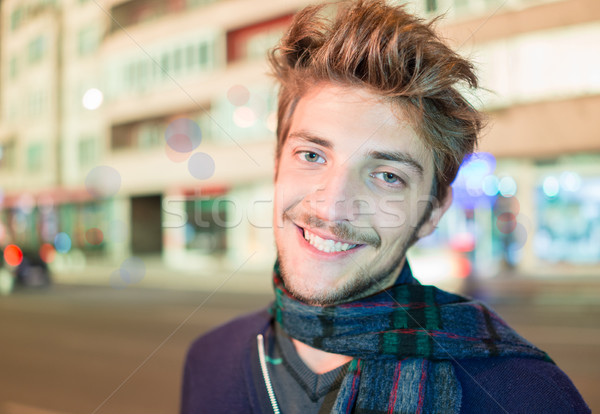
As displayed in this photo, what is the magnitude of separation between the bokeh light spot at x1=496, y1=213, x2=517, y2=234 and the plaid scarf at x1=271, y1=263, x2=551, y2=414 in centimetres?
1151

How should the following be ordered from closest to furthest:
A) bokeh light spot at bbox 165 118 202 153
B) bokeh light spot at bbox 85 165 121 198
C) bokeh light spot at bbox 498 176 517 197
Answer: bokeh light spot at bbox 498 176 517 197
bokeh light spot at bbox 165 118 202 153
bokeh light spot at bbox 85 165 121 198

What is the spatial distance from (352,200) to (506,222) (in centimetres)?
1182

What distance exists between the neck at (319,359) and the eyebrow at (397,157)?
1.68ft

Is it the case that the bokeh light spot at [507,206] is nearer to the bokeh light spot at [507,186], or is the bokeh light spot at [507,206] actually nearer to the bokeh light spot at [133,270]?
the bokeh light spot at [507,186]

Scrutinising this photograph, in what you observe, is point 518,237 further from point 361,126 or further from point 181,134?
point 181,134

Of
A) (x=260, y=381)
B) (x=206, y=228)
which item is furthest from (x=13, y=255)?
(x=260, y=381)

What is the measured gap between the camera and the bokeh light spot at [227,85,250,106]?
15117 millimetres

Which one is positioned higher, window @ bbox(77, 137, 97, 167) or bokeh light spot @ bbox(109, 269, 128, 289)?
window @ bbox(77, 137, 97, 167)

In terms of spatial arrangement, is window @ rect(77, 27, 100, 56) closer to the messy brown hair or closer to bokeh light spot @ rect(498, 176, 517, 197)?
bokeh light spot @ rect(498, 176, 517, 197)

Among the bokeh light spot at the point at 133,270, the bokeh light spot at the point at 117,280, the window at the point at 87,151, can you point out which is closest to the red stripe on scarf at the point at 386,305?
the bokeh light spot at the point at 117,280

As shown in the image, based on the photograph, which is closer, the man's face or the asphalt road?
the man's face

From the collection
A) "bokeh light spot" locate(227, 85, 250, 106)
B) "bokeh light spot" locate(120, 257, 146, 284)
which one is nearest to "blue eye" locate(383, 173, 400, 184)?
"bokeh light spot" locate(120, 257, 146, 284)

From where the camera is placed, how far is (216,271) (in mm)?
14711

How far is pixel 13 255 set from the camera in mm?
10656
